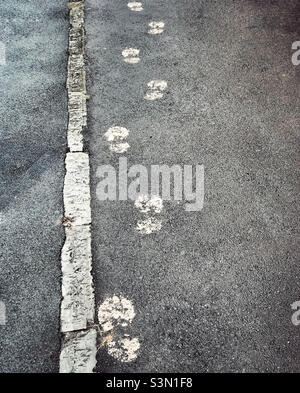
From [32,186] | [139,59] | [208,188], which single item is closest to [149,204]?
[208,188]

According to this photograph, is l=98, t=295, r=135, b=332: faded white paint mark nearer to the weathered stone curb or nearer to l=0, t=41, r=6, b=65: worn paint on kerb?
the weathered stone curb

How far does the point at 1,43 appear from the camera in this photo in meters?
5.14

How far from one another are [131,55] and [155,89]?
0.88 m

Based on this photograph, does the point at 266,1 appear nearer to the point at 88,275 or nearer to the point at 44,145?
the point at 44,145

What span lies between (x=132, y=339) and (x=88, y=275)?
0.57m

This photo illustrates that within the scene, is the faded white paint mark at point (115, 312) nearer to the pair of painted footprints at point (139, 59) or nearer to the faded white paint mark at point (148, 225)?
the faded white paint mark at point (148, 225)

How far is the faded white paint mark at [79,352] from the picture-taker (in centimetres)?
229

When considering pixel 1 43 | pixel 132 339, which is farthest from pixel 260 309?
pixel 1 43

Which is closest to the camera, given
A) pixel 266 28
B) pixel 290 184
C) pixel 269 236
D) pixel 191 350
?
pixel 191 350

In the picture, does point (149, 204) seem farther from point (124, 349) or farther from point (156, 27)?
point (156, 27)

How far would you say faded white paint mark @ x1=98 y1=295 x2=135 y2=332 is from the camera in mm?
2496

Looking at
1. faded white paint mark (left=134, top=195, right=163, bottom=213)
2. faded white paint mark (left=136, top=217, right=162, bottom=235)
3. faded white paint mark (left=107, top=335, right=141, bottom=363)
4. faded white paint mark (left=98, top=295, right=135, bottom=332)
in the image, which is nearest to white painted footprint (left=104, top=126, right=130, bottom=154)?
faded white paint mark (left=134, top=195, right=163, bottom=213)

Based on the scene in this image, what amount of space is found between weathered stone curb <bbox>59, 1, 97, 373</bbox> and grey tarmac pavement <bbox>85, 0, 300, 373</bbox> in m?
0.09

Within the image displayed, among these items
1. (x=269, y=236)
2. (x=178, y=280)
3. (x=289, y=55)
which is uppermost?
(x=289, y=55)
